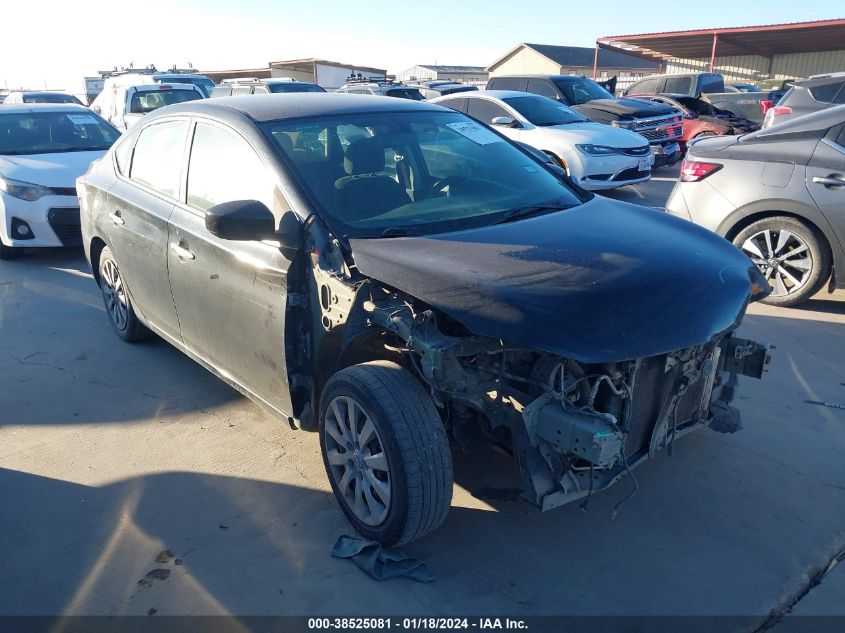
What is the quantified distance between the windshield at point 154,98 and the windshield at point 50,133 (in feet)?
13.0

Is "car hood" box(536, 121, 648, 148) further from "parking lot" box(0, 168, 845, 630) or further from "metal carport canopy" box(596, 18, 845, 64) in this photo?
"metal carport canopy" box(596, 18, 845, 64)

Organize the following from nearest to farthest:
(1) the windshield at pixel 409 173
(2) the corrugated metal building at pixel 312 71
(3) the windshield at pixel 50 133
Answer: (1) the windshield at pixel 409 173, (3) the windshield at pixel 50 133, (2) the corrugated metal building at pixel 312 71

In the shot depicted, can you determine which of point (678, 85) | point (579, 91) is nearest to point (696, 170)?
point (579, 91)

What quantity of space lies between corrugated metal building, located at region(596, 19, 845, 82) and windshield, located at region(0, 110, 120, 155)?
26.2 meters

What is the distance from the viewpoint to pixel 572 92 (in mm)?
13812

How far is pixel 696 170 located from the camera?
593 cm

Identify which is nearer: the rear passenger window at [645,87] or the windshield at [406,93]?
the windshield at [406,93]

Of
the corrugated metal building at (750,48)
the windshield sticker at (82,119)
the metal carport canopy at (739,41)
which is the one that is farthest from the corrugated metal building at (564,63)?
the windshield sticker at (82,119)

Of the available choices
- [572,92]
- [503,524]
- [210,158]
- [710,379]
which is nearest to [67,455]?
[210,158]

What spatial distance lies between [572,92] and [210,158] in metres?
11.5

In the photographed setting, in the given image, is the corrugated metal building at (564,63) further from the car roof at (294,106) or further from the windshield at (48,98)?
the car roof at (294,106)

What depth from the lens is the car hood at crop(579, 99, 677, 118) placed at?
12664 mm

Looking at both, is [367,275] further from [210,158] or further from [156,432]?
[156,432]

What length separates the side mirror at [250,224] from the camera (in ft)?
9.87
